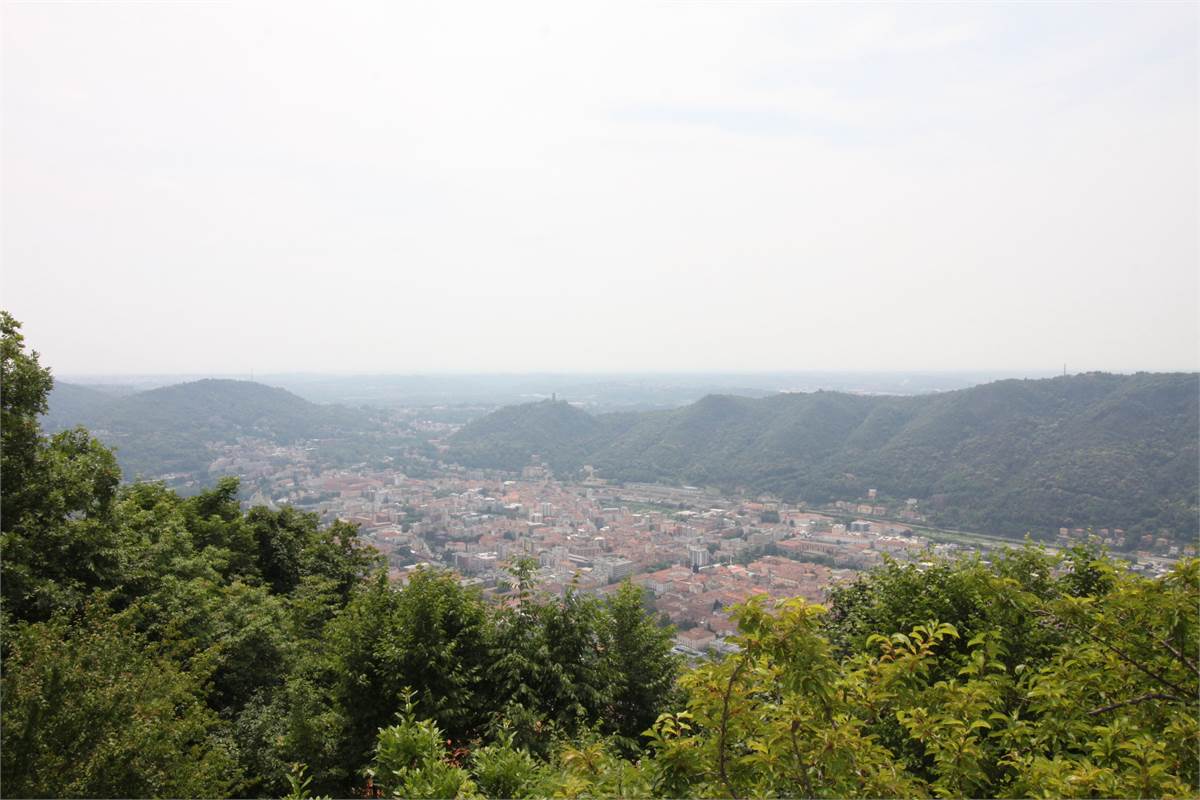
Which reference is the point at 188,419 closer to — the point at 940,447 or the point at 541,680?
the point at 541,680

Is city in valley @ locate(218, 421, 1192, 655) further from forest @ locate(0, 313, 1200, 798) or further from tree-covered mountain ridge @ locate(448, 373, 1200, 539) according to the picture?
tree-covered mountain ridge @ locate(448, 373, 1200, 539)

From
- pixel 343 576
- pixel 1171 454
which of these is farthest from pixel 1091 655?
pixel 1171 454

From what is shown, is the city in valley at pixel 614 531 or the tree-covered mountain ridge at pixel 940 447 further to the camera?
the tree-covered mountain ridge at pixel 940 447

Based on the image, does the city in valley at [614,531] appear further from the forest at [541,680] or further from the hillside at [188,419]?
the hillside at [188,419]

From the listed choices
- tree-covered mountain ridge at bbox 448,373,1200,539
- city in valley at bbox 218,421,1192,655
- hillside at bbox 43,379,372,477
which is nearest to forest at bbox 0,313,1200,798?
city in valley at bbox 218,421,1192,655

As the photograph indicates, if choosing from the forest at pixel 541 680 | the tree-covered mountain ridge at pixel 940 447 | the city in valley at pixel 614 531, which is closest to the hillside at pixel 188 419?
the city in valley at pixel 614 531

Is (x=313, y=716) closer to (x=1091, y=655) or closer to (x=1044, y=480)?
(x=1091, y=655)
